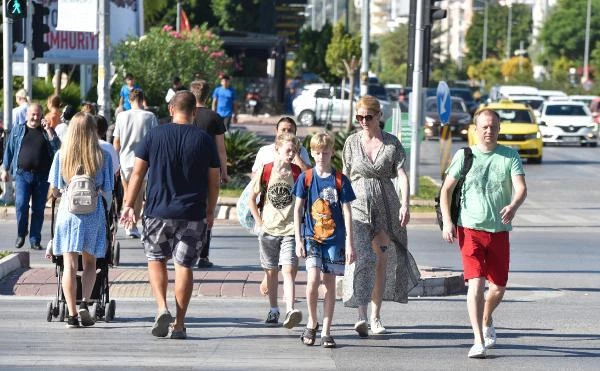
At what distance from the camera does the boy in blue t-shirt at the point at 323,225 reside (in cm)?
1036

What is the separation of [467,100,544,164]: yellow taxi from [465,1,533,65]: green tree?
361 ft

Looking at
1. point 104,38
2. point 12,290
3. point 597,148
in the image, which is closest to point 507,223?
point 12,290

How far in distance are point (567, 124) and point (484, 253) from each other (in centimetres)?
3944

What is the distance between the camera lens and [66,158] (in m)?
11.1

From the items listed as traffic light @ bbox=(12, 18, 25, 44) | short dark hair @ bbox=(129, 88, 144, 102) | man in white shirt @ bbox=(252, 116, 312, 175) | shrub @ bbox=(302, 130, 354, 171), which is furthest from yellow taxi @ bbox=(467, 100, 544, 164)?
man in white shirt @ bbox=(252, 116, 312, 175)

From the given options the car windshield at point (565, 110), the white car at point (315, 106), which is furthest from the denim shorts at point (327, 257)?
the white car at point (315, 106)

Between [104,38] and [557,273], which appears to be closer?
[557,273]

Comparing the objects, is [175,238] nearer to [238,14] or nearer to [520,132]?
[520,132]

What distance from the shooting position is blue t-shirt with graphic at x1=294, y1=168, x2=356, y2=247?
10.4 meters

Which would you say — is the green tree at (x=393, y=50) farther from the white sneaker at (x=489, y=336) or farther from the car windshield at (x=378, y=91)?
the white sneaker at (x=489, y=336)

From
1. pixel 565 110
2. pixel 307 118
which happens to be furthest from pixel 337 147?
pixel 307 118

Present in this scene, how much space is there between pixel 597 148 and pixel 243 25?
42.0 m

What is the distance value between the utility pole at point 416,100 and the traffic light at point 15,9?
638 centimetres

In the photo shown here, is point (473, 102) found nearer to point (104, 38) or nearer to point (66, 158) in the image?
point (104, 38)
